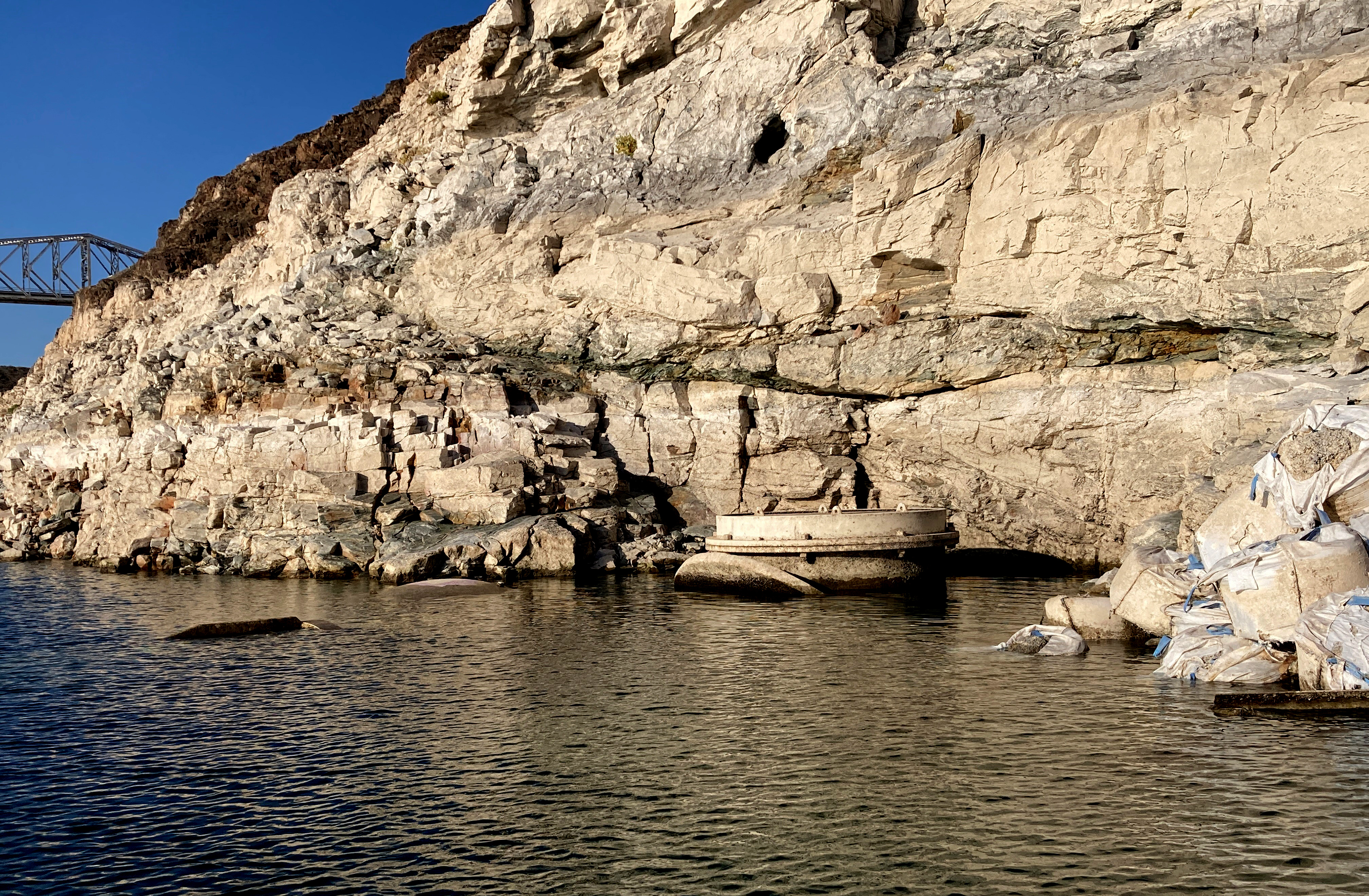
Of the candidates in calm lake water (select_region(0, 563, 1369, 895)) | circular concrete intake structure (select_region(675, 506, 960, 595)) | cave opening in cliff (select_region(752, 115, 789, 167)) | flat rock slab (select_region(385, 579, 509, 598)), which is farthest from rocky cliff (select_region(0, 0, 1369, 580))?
calm lake water (select_region(0, 563, 1369, 895))

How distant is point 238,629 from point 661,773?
1272 centimetres

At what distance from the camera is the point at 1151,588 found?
54.2 feet

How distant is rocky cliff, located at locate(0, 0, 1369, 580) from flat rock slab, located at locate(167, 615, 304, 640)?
8.09m

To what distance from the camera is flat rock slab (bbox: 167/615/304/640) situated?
19906mm

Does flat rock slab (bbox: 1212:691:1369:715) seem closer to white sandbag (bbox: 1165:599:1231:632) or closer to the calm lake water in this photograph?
the calm lake water

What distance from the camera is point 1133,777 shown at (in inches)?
388

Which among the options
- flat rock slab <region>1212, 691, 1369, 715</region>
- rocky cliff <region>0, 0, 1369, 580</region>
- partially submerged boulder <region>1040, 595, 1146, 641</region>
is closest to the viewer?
flat rock slab <region>1212, 691, 1369, 715</region>

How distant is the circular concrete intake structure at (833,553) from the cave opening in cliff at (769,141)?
49.7 ft


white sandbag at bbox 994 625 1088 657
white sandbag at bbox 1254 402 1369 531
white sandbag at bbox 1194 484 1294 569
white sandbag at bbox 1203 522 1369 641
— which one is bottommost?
white sandbag at bbox 994 625 1088 657

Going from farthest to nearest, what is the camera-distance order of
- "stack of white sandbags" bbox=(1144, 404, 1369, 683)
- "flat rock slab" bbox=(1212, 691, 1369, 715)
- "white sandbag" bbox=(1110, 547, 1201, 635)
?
1. "white sandbag" bbox=(1110, 547, 1201, 635)
2. "stack of white sandbags" bbox=(1144, 404, 1369, 683)
3. "flat rock slab" bbox=(1212, 691, 1369, 715)

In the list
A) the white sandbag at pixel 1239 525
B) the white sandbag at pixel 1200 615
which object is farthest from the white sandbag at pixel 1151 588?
the white sandbag at pixel 1200 615

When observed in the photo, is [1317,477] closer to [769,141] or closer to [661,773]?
[661,773]

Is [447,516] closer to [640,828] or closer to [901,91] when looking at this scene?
[901,91]

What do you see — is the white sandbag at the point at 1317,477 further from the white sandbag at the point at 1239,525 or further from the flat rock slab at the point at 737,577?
the flat rock slab at the point at 737,577
